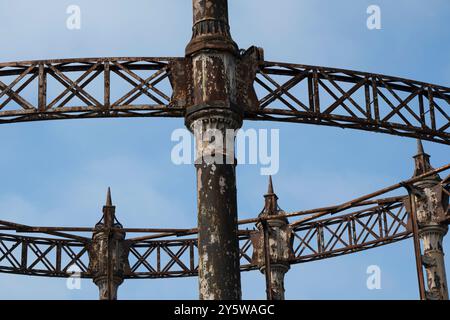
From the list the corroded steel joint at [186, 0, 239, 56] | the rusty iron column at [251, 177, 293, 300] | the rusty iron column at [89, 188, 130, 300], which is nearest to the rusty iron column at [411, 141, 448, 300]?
the rusty iron column at [251, 177, 293, 300]

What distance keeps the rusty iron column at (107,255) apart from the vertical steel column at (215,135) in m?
12.5

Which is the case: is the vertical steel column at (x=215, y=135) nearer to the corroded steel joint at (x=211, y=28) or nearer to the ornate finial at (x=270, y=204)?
the corroded steel joint at (x=211, y=28)

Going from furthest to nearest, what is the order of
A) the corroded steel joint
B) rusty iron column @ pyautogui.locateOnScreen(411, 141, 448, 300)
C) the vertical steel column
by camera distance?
rusty iron column @ pyautogui.locateOnScreen(411, 141, 448, 300) → the corroded steel joint → the vertical steel column

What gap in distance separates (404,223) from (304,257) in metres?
3.00

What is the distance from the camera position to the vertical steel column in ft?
47.5

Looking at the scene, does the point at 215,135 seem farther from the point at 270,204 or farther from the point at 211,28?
the point at 270,204

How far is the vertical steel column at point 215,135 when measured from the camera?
570 inches

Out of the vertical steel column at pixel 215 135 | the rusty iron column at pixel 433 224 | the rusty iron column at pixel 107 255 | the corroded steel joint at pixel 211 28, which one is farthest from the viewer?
the rusty iron column at pixel 107 255

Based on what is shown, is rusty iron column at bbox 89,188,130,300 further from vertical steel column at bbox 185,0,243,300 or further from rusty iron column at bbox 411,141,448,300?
vertical steel column at bbox 185,0,243,300

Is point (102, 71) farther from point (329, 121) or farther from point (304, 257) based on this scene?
point (304, 257)

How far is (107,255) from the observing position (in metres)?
27.6

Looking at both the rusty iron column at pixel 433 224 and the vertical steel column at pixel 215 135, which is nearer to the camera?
the vertical steel column at pixel 215 135

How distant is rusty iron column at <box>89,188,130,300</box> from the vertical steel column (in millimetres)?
12485

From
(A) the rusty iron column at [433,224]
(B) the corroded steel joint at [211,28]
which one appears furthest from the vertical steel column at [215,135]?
(A) the rusty iron column at [433,224]
